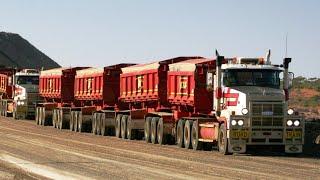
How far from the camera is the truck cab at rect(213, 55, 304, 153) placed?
21.6 metres

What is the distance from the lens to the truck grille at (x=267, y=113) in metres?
21.7

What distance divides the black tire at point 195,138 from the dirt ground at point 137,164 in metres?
0.43

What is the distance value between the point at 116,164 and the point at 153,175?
8.82 ft

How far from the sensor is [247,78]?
2248cm

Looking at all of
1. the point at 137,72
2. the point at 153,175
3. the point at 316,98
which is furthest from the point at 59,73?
the point at 316,98

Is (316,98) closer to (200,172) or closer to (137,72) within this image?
(137,72)

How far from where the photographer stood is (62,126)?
1581 inches

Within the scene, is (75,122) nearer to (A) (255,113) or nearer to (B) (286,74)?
(B) (286,74)

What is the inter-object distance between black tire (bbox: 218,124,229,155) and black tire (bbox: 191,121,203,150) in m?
1.51

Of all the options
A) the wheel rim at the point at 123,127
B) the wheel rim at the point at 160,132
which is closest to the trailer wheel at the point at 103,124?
the wheel rim at the point at 123,127

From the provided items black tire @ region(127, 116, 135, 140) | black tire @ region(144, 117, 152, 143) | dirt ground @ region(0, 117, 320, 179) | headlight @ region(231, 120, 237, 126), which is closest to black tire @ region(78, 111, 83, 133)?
black tire @ region(127, 116, 135, 140)

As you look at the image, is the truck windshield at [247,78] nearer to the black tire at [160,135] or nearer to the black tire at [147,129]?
the black tire at [160,135]

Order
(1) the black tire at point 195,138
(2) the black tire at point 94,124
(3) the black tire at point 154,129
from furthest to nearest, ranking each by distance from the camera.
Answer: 1. (2) the black tire at point 94,124
2. (3) the black tire at point 154,129
3. (1) the black tire at point 195,138

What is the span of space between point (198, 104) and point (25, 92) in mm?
25590
